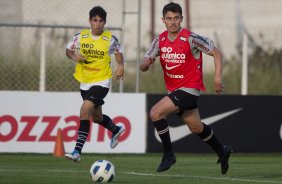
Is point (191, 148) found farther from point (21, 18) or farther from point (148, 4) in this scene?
point (148, 4)

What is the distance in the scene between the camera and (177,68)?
12.6 metres

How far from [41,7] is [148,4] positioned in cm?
510

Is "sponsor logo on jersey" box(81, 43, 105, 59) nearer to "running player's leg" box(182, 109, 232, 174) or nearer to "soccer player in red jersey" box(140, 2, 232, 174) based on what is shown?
"soccer player in red jersey" box(140, 2, 232, 174)

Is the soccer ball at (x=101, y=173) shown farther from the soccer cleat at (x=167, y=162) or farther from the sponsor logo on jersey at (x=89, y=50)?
the sponsor logo on jersey at (x=89, y=50)

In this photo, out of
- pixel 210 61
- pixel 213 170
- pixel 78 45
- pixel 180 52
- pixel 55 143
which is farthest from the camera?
Result: pixel 210 61

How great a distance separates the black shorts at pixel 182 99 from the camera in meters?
12.5

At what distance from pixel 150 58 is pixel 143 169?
7.15 ft

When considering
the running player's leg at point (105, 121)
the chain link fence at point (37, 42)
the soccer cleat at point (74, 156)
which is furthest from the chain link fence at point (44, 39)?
the soccer cleat at point (74, 156)

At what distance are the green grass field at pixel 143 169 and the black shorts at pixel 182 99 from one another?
2.97ft

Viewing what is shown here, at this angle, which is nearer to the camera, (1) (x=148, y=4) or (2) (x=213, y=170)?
(2) (x=213, y=170)

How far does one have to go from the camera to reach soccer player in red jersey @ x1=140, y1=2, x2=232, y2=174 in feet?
41.1

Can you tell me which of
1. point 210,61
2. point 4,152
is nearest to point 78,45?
point 4,152

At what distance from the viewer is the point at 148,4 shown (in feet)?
81.4

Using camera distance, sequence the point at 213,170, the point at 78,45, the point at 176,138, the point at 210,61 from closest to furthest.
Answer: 1. the point at 213,170
2. the point at 78,45
3. the point at 176,138
4. the point at 210,61
